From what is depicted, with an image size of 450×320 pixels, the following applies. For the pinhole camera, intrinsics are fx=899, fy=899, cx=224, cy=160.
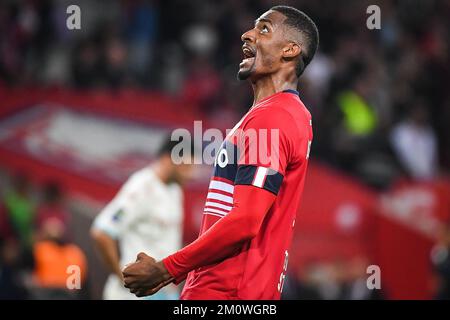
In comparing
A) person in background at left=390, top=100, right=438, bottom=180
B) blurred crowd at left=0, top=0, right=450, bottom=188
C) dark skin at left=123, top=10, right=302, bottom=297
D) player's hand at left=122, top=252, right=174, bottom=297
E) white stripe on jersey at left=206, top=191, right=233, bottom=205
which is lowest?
player's hand at left=122, top=252, right=174, bottom=297

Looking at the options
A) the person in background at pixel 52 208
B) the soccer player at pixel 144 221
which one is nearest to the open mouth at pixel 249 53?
the soccer player at pixel 144 221

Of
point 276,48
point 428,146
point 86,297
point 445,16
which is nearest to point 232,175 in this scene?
point 276,48

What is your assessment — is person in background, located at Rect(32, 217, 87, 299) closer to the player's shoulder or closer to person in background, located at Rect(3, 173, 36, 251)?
person in background, located at Rect(3, 173, 36, 251)

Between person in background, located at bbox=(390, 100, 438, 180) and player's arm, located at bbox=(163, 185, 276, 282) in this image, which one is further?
person in background, located at bbox=(390, 100, 438, 180)

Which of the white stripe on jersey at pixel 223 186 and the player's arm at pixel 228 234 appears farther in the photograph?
the white stripe on jersey at pixel 223 186

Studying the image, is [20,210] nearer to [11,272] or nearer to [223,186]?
[11,272]

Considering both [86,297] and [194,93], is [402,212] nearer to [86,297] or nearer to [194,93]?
[194,93]

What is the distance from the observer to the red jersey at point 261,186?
3836 millimetres

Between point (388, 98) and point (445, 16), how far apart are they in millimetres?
2547

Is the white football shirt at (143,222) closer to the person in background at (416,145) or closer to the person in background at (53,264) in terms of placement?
the person in background at (53,264)

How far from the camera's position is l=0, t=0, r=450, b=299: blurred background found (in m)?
10.2

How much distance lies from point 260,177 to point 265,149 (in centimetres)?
12

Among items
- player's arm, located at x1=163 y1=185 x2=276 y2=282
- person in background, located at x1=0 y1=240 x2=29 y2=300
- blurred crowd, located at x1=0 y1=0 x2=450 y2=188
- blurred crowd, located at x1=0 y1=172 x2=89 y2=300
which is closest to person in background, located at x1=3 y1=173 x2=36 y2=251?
blurred crowd, located at x1=0 y1=172 x2=89 y2=300

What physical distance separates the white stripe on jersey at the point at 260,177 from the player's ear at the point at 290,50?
2.28 ft
